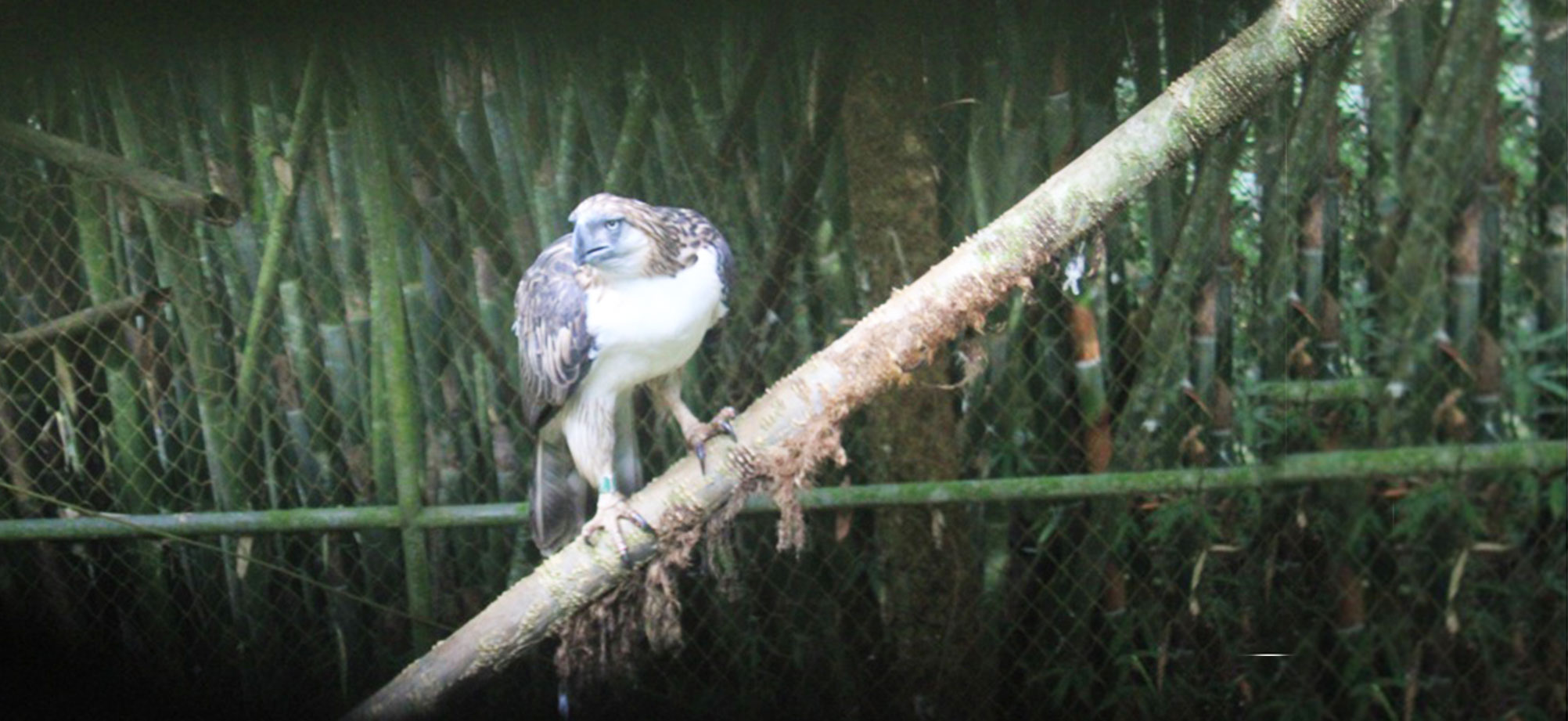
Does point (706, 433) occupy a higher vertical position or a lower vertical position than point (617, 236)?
lower

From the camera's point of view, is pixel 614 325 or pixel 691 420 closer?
pixel 614 325

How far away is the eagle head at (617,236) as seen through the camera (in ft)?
5.90

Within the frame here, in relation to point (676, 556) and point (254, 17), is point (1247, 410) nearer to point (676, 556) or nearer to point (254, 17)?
A: point (676, 556)

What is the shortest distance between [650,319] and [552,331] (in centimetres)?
15

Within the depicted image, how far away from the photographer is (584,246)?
70.7 inches

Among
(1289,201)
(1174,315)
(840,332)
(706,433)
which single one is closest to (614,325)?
(706,433)

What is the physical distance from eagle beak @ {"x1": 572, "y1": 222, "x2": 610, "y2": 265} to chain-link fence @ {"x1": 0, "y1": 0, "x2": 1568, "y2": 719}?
0.33 meters

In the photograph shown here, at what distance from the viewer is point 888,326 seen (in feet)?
5.82

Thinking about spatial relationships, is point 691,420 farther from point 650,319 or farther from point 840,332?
point 840,332

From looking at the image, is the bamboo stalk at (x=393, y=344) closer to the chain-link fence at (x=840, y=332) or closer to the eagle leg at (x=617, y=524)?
the chain-link fence at (x=840, y=332)

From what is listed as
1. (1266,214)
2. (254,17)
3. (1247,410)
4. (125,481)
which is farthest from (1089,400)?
(125,481)

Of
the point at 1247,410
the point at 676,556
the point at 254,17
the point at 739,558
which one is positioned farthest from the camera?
the point at 739,558

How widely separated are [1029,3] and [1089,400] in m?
0.61

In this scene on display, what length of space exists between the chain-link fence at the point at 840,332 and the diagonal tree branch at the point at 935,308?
0.19 m
